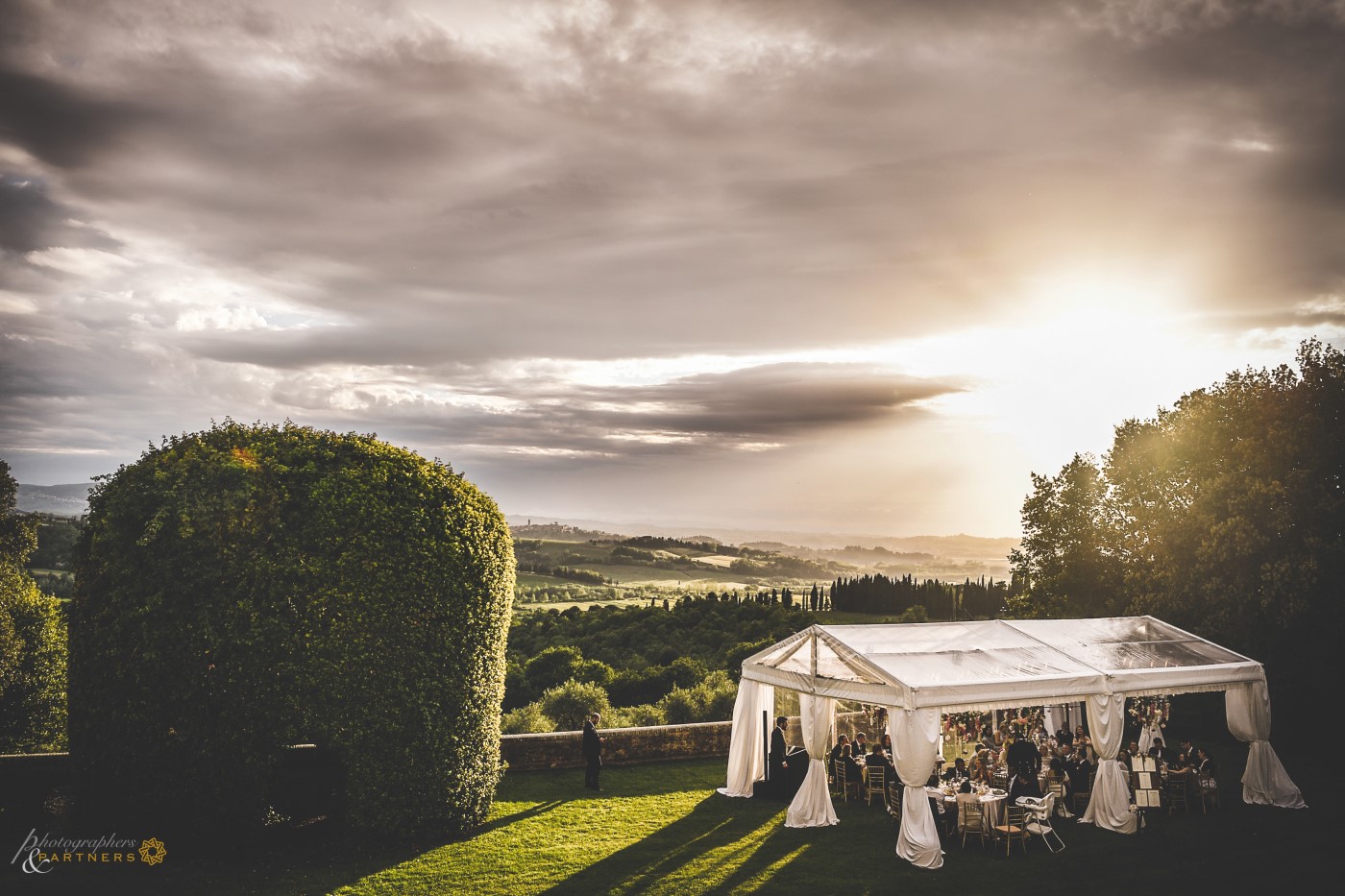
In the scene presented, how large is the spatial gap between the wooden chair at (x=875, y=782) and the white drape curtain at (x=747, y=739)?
7.21ft

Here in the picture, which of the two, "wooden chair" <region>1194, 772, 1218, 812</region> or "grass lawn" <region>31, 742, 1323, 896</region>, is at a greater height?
"wooden chair" <region>1194, 772, 1218, 812</region>

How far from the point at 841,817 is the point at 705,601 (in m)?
44.2

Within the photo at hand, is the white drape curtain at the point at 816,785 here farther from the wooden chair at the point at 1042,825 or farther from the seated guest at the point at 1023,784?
the wooden chair at the point at 1042,825

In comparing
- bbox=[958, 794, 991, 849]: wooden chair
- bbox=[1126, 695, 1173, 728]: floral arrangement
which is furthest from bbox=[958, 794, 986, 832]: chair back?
bbox=[1126, 695, 1173, 728]: floral arrangement

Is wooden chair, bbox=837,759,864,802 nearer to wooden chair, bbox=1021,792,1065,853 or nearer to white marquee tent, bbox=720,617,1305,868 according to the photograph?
white marquee tent, bbox=720,617,1305,868

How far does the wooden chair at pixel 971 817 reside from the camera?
1433 cm

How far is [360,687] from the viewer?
12.8 m

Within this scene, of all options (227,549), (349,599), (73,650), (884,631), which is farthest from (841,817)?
(73,650)

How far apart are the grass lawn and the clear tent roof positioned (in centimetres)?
254

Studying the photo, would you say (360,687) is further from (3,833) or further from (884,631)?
(884,631)

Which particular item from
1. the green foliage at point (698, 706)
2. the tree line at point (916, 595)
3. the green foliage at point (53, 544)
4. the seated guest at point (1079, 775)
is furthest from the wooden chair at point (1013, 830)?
the tree line at point (916, 595)

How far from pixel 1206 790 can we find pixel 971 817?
5667 millimetres

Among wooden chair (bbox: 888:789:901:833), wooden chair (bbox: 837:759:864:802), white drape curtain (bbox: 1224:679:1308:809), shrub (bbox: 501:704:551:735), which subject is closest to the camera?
wooden chair (bbox: 888:789:901:833)

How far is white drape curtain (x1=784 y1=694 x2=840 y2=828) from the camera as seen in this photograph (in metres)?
15.2
